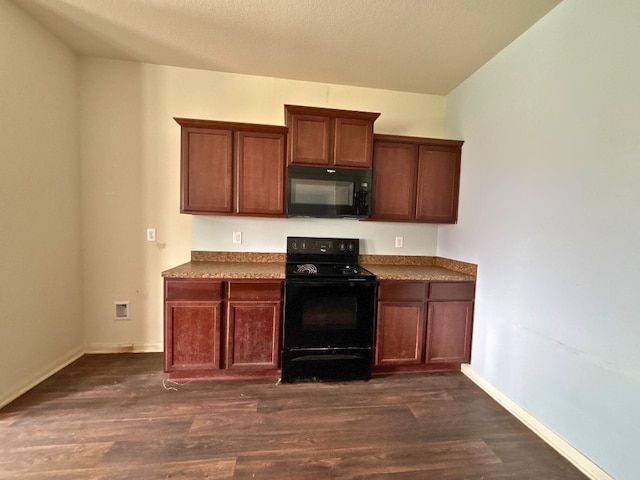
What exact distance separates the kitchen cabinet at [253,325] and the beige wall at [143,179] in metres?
0.65

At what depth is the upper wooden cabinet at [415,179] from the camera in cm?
262

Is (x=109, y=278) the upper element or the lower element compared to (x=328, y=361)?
upper

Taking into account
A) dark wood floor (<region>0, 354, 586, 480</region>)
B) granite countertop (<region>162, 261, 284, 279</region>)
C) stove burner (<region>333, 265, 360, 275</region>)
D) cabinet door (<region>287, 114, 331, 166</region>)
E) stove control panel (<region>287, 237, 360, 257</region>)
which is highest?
cabinet door (<region>287, 114, 331, 166</region>)

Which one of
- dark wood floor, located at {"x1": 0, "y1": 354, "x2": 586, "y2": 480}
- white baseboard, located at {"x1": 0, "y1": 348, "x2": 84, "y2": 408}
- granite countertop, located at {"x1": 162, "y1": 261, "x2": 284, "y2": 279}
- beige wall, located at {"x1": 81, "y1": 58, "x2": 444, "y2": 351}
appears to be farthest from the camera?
beige wall, located at {"x1": 81, "y1": 58, "x2": 444, "y2": 351}

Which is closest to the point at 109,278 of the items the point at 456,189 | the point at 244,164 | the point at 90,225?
the point at 90,225

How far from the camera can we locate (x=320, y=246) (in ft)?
9.17

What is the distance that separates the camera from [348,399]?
2082mm

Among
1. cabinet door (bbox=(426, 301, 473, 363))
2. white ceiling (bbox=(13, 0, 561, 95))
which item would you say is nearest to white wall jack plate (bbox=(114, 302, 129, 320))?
white ceiling (bbox=(13, 0, 561, 95))

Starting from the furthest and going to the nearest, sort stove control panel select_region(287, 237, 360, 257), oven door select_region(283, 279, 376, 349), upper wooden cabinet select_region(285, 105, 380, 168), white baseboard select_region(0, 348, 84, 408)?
stove control panel select_region(287, 237, 360, 257), upper wooden cabinet select_region(285, 105, 380, 168), oven door select_region(283, 279, 376, 349), white baseboard select_region(0, 348, 84, 408)

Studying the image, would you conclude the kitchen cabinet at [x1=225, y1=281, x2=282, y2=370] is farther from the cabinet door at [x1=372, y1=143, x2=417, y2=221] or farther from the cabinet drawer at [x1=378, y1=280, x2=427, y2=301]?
the cabinet door at [x1=372, y1=143, x2=417, y2=221]

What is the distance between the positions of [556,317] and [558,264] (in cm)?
33

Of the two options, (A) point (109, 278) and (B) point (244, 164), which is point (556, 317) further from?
(A) point (109, 278)

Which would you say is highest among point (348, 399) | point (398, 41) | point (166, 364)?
point (398, 41)

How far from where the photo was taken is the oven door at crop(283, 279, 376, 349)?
2.24m
